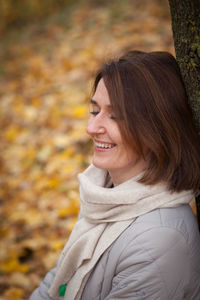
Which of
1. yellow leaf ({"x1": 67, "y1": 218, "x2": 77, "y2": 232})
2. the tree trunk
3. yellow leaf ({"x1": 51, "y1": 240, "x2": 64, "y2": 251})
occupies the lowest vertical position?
yellow leaf ({"x1": 51, "y1": 240, "x2": 64, "y2": 251})

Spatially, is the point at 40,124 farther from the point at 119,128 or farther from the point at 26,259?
the point at 119,128

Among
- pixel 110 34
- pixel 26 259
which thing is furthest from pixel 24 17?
pixel 26 259

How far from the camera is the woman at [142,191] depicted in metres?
1.28

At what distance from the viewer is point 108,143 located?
1479mm

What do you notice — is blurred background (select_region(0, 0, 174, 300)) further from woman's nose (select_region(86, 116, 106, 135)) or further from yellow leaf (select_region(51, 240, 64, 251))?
woman's nose (select_region(86, 116, 106, 135))

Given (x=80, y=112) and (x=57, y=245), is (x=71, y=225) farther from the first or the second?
(x=80, y=112)

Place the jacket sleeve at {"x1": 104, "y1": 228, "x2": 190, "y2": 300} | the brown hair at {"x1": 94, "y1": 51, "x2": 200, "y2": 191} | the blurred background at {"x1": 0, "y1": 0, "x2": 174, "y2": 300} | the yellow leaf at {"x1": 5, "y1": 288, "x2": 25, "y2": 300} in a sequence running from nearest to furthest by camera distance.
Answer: the jacket sleeve at {"x1": 104, "y1": 228, "x2": 190, "y2": 300} < the brown hair at {"x1": 94, "y1": 51, "x2": 200, "y2": 191} < the yellow leaf at {"x1": 5, "y1": 288, "x2": 25, "y2": 300} < the blurred background at {"x1": 0, "y1": 0, "x2": 174, "y2": 300}

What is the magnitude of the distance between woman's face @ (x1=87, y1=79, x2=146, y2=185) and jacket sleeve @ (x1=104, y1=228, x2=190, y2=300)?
33 cm

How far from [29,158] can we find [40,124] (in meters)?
0.63

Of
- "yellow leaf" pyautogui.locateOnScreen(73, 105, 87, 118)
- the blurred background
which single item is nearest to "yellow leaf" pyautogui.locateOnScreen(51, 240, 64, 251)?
the blurred background

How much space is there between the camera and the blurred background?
2.96 m

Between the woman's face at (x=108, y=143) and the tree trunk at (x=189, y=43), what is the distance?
33cm

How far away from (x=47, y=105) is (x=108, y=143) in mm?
3356

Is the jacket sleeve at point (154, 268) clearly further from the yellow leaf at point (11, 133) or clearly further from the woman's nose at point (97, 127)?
the yellow leaf at point (11, 133)
